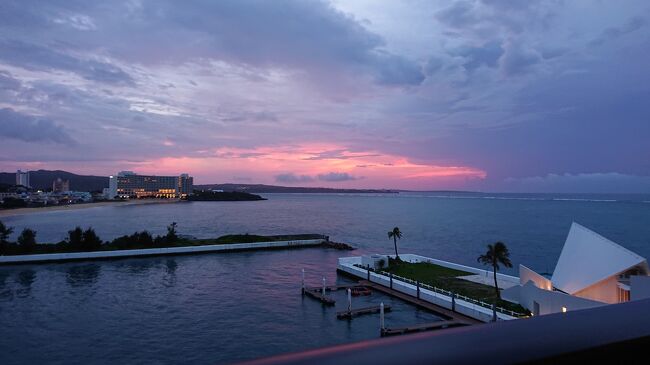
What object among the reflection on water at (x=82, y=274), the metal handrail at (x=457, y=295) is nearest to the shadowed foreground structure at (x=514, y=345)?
the metal handrail at (x=457, y=295)

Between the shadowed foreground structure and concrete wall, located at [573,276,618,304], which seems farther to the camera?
concrete wall, located at [573,276,618,304]

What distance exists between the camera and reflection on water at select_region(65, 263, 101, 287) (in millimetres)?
25312

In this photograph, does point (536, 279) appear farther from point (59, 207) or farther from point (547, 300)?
point (59, 207)

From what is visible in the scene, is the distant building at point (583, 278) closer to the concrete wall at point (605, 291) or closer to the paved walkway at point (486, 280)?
the concrete wall at point (605, 291)

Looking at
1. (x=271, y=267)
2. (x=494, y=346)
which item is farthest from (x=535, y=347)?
(x=271, y=267)

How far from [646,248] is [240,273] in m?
43.7

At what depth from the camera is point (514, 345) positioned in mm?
768

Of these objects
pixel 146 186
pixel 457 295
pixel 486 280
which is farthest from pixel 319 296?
pixel 146 186

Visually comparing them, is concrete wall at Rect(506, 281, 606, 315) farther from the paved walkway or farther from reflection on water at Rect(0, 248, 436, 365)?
reflection on water at Rect(0, 248, 436, 365)

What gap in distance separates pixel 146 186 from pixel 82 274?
140611 millimetres

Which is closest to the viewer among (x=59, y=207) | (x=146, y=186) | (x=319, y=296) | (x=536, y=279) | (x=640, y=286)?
(x=640, y=286)

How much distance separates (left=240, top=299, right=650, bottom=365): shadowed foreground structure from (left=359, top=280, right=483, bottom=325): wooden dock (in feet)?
57.4

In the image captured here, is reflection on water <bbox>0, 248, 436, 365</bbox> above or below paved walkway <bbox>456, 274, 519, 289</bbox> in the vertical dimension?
below

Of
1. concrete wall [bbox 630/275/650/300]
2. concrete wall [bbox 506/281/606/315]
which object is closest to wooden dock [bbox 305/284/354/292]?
concrete wall [bbox 506/281/606/315]
